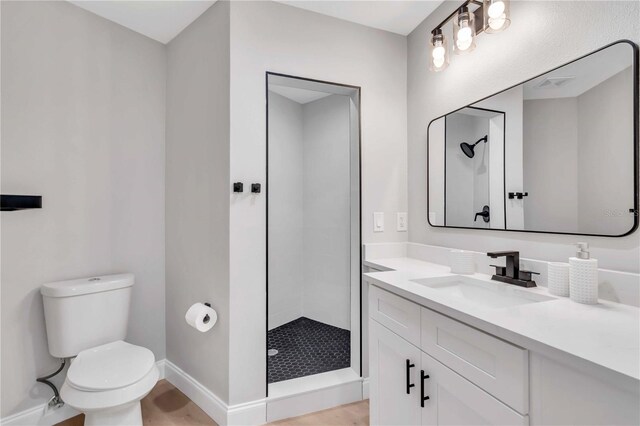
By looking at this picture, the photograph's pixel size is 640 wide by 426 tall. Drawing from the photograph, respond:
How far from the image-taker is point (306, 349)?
2488 millimetres

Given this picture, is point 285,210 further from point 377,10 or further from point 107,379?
point 107,379

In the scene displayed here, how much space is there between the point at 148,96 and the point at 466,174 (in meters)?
2.15

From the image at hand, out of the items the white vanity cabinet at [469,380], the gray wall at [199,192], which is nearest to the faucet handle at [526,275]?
the white vanity cabinet at [469,380]

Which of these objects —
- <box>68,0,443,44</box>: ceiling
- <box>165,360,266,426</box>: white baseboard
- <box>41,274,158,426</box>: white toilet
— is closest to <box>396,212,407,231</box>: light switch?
<box>68,0,443,44</box>: ceiling

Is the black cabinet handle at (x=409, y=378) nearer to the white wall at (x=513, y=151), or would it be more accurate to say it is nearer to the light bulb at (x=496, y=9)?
the white wall at (x=513, y=151)

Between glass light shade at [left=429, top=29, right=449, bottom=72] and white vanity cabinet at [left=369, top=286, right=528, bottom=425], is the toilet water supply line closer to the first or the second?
white vanity cabinet at [left=369, top=286, right=528, bottom=425]

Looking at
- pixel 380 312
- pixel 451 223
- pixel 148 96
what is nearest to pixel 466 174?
pixel 451 223

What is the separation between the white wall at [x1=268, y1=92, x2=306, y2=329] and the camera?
2986 millimetres

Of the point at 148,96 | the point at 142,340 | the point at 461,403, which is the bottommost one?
the point at 142,340

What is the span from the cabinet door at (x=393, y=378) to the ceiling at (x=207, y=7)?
1.78 meters

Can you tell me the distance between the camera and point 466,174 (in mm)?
1745

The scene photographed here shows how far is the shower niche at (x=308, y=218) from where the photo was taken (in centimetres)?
288

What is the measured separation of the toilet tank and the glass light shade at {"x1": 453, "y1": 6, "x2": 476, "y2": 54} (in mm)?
2265

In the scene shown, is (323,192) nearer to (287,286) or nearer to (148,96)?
(287,286)
